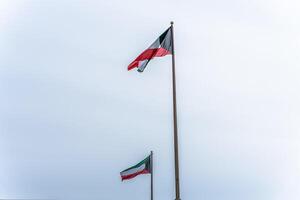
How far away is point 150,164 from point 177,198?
41.8 feet

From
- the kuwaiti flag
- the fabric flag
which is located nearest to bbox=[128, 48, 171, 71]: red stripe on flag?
the kuwaiti flag

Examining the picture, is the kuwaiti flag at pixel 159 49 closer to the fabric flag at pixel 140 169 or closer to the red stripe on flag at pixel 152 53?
the red stripe on flag at pixel 152 53

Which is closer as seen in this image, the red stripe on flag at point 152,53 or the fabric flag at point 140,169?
the red stripe on flag at point 152,53

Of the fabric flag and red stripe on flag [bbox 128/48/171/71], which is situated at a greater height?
red stripe on flag [bbox 128/48/171/71]

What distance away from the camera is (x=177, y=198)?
505 inches

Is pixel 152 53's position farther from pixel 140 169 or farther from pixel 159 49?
pixel 140 169

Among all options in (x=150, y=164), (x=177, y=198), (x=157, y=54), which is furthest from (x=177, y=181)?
(x=150, y=164)

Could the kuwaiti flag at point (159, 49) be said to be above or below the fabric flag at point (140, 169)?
above

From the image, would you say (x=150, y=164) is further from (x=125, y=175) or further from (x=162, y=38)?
(x=162, y=38)

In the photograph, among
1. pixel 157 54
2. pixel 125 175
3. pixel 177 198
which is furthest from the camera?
pixel 125 175

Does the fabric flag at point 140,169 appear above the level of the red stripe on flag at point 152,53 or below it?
below

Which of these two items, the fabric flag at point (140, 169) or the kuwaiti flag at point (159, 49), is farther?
the fabric flag at point (140, 169)

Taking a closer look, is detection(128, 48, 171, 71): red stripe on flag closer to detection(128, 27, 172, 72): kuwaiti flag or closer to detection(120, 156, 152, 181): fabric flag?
detection(128, 27, 172, 72): kuwaiti flag

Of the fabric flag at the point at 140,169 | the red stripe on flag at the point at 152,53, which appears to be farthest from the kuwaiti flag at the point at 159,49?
the fabric flag at the point at 140,169
